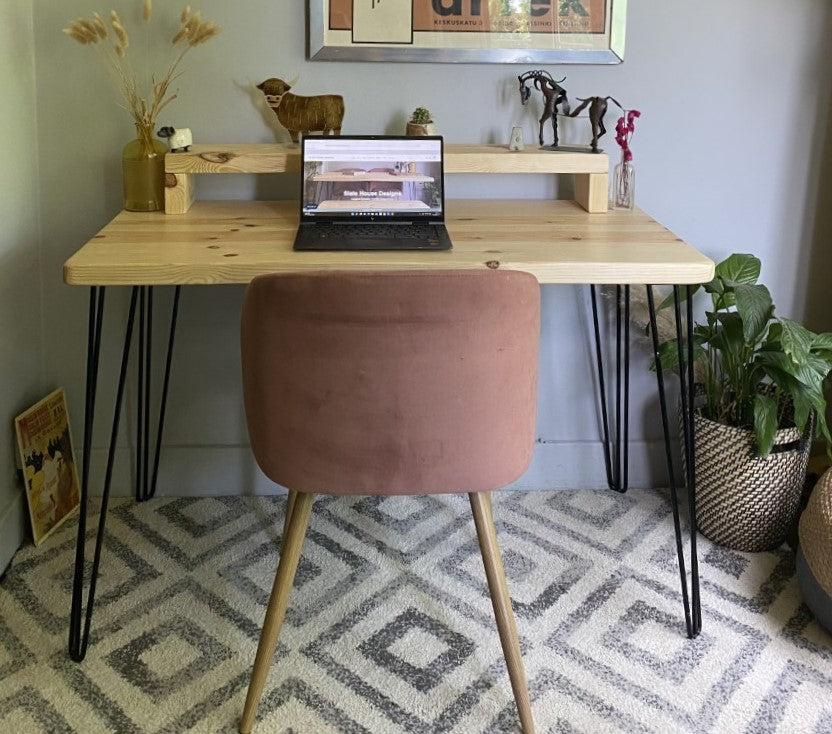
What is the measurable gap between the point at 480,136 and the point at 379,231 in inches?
19.1

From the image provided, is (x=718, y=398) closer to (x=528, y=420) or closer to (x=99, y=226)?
(x=528, y=420)

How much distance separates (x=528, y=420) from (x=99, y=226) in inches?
45.6

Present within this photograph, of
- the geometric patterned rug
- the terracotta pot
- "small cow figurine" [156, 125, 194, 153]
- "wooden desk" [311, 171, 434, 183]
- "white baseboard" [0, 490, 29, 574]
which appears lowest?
the geometric patterned rug

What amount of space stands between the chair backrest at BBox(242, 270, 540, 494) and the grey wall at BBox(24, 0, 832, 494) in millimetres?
851

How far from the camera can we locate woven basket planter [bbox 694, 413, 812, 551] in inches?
78.7

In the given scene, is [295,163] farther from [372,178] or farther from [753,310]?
[753,310]

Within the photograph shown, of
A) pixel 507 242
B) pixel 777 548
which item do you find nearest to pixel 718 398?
pixel 777 548

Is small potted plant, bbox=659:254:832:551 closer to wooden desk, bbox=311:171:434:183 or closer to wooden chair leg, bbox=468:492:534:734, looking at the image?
wooden desk, bbox=311:171:434:183

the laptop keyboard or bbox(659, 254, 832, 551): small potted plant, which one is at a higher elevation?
the laptop keyboard

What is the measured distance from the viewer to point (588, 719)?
1.56 metres

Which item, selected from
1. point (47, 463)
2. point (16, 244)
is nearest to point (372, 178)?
point (16, 244)

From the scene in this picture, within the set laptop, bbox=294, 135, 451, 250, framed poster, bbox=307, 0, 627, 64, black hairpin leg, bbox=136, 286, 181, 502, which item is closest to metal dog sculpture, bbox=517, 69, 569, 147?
framed poster, bbox=307, 0, 627, 64

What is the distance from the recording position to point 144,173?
1913 millimetres

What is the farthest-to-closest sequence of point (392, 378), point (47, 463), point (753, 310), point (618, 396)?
point (618, 396) < point (47, 463) < point (753, 310) < point (392, 378)
